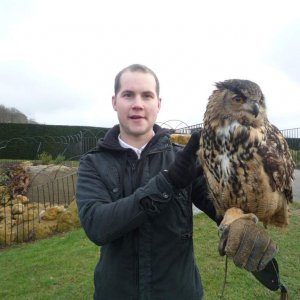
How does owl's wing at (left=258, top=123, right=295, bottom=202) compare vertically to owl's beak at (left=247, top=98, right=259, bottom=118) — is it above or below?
below

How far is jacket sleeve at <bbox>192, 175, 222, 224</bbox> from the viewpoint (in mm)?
2371

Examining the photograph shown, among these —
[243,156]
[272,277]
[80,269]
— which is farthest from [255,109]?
[80,269]

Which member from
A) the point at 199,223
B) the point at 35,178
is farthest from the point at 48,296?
the point at 35,178

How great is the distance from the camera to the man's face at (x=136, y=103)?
6.95 ft

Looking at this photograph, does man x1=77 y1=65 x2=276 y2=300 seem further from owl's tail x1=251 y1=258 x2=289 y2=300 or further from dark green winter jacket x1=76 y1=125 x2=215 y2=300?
owl's tail x1=251 y1=258 x2=289 y2=300

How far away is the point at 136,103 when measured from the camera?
2104 mm

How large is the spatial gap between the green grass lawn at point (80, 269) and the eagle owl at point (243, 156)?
7.90 ft

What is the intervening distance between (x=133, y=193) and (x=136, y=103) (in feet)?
1.72

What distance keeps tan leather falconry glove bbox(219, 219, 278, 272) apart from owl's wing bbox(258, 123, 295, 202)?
0.36m

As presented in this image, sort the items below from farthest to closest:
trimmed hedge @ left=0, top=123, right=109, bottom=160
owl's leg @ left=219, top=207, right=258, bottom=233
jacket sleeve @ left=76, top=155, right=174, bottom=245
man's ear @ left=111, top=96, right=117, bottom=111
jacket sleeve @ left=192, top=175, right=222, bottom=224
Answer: trimmed hedge @ left=0, top=123, right=109, bottom=160 → jacket sleeve @ left=192, top=175, right=222, bottom=224 → man's ear @ left=111, top=96, right=117, bottom=111 → owl's leg @ left=219, top=207, right=258, bottom=233 → jacket sleeve @ left=76, top=155, right=174, bottom=245

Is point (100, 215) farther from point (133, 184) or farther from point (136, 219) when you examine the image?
point (133, 184)

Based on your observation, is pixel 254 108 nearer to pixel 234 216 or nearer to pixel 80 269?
pixel 234 216

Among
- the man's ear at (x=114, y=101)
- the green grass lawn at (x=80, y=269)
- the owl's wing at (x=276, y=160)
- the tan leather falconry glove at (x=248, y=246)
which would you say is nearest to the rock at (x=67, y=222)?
the green grass lawn at (x=80, y=269)

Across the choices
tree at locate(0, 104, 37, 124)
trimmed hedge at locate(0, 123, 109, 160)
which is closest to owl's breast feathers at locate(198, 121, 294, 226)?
trimmed hedge at locate(0, 123, 109, 160)
